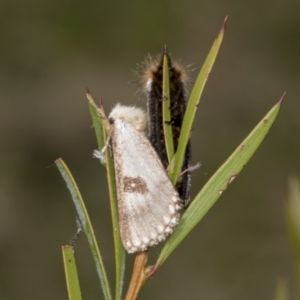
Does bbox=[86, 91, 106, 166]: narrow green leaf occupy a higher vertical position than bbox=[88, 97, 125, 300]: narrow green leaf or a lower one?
higher

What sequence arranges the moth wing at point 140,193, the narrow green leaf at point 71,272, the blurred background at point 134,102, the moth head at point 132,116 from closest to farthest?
the narrow green leaf at point 71,272 < the moth wing at point 140,193 < the moth head at point 132,116 < the blurred background at point 134,102

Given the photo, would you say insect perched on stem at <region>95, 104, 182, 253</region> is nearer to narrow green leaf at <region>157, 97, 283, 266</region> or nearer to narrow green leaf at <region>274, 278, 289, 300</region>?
narrow green leaf at <region>157, 97, 283, 266</region>

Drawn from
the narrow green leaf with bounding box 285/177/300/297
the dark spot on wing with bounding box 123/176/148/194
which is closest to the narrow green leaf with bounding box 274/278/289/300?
the narrow green leaf with bounding box 285/177/300/297

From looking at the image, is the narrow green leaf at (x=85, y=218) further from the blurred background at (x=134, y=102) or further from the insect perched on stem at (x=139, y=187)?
the blurred background at (x=134, y=102)

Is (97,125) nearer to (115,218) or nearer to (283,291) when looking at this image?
(115,218)

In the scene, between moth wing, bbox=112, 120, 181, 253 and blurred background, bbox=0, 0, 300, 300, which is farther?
blurred background, bbox=0, 0, 300, 300

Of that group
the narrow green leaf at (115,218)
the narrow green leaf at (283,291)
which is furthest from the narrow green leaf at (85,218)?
the narrow green leaf at (283,291)

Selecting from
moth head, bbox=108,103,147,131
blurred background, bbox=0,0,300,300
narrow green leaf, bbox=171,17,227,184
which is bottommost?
blurred background, bbox=0,0,300,300

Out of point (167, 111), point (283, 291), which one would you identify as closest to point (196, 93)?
point (167, 111)
